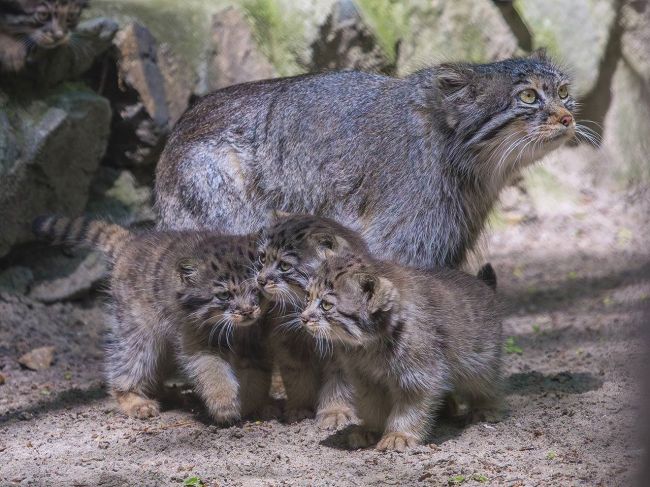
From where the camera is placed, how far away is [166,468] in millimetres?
5270

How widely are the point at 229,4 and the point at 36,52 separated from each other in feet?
6.50

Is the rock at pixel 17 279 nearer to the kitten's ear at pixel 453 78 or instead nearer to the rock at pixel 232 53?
the rock at pixel 232 53

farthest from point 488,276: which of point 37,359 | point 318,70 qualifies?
point 37,359

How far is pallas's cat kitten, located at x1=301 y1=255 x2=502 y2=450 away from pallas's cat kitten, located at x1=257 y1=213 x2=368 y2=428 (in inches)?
7.7

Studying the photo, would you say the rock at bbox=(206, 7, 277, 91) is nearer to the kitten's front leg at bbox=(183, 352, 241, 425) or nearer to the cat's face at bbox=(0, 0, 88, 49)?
the cat's face at bbox=(0, 0, 88, 49)

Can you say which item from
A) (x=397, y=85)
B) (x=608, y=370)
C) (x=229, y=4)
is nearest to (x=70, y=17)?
(x=229, y=4)

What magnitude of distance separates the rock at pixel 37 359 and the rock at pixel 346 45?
3.69 m

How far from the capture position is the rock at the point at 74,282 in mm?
8055

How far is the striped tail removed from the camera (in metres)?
6.78

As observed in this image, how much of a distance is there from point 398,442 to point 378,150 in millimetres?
1998

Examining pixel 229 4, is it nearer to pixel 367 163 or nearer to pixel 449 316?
pixel 367 163

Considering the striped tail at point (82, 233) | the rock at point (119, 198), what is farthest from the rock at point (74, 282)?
the striped tail at point (82, 233)

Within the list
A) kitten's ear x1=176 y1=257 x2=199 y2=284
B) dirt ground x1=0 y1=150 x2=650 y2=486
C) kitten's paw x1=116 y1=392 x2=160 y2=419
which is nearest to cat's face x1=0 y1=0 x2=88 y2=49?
dirt ground x1=0 y1=150 x2=650 y2=486

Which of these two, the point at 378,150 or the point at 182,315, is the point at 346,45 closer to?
the point at 378,150
